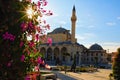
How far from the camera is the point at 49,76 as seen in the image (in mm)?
24422

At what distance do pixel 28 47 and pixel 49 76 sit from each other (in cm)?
1961

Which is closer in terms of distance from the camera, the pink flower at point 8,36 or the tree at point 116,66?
the pink flower at point 8,36

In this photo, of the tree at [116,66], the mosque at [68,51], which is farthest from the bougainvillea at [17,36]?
the mosque at [68,51]

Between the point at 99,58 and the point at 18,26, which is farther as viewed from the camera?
the point at 99,58

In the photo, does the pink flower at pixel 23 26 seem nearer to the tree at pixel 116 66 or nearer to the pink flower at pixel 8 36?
the pink flower at pixel 8 36

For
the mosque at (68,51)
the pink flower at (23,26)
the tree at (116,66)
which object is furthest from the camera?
the mosque at (68,51)

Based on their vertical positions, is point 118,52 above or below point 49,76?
above

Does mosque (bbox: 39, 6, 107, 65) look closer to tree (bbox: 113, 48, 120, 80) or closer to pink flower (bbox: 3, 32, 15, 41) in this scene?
tree (bbox: 113, 48, 120, 80)

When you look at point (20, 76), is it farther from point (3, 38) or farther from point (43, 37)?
point (43, 37)

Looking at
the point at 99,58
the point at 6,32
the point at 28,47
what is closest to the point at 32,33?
the point at 28,47

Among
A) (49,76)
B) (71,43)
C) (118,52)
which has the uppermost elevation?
(71,43)

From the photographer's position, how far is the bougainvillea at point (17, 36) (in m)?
4.44

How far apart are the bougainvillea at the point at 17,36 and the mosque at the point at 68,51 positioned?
2818 inches

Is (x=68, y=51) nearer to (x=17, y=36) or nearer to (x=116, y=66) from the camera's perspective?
(x=116, y=66)
